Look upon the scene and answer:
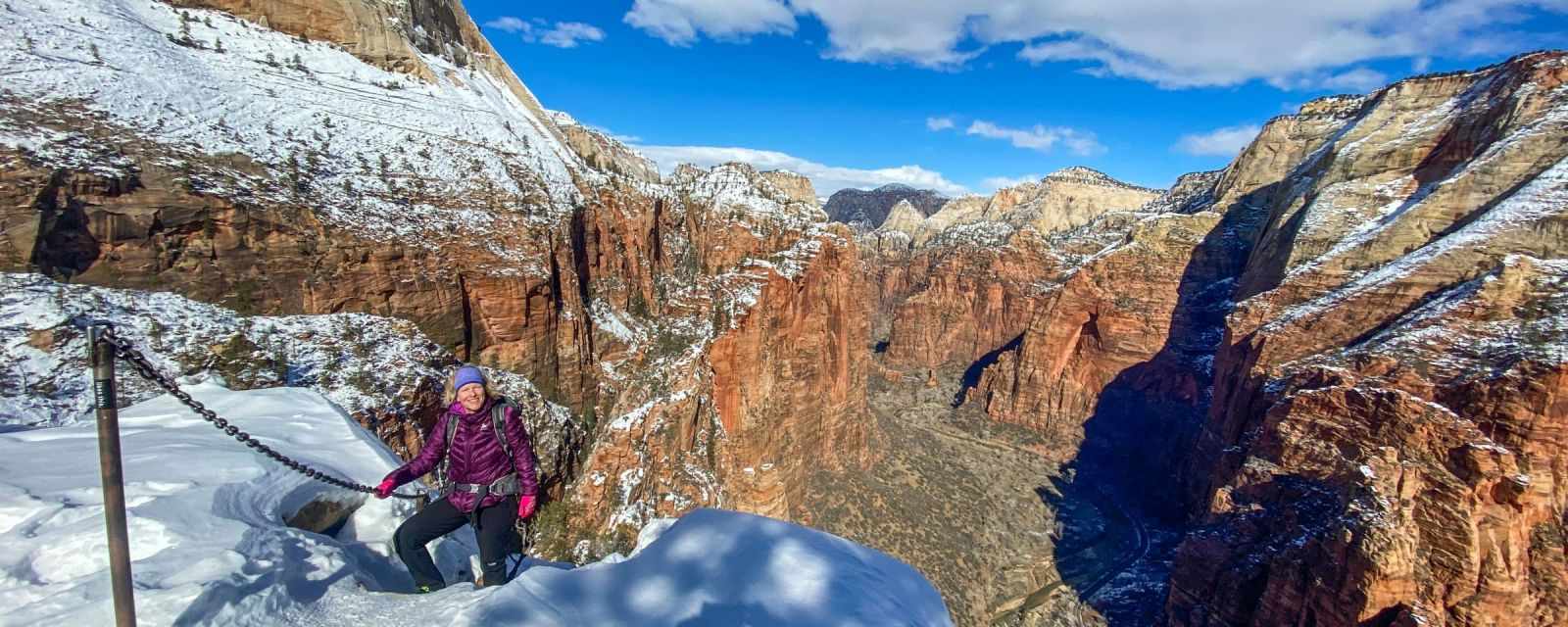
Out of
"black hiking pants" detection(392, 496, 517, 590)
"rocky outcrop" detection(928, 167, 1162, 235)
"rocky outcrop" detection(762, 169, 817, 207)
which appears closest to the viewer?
"black hiking pants" detection(392, 496, 517, 590)

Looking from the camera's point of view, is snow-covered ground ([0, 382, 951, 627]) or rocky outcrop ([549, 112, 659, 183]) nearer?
snow-covered ground ([0, 382, 951, 627])

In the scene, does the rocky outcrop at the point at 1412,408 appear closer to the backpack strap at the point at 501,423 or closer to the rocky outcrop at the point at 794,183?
the backpack strap at the point at 501,423

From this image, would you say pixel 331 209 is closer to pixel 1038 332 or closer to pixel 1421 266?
pixel 1421 266

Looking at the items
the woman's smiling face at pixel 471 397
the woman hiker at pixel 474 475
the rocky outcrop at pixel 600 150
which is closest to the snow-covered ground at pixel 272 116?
the rocky outcrop at pixel 600 150

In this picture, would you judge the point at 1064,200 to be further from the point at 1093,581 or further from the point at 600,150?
the point at 600,150

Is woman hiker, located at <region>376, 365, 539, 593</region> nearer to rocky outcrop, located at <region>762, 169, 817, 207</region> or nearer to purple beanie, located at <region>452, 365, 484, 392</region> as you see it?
purple beanie, located at <region>452, 365, 484, 392</region>

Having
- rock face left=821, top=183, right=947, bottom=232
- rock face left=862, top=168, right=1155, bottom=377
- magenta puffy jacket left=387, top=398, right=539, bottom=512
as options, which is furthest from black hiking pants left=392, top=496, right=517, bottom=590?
rock face left=821, top=183, right=947, bottom=232

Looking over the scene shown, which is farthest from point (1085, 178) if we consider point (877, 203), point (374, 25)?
point (374, 25)
